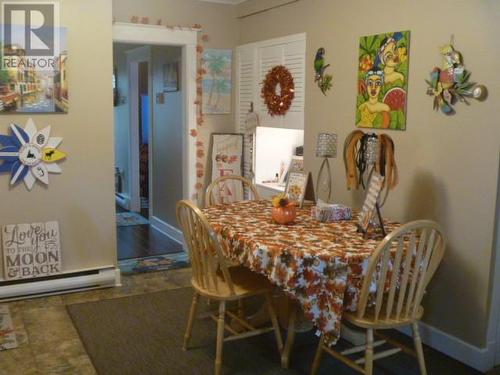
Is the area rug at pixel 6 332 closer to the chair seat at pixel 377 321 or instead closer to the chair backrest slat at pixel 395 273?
the chair seat at pixel 377 321

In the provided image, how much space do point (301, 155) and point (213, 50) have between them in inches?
50.1

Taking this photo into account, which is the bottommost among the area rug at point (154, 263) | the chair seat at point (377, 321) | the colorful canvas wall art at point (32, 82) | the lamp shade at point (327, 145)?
the area rug at point (154, 263)

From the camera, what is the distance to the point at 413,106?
10.5ft

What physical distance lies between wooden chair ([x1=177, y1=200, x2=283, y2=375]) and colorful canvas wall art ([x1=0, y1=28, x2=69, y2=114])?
1.54m

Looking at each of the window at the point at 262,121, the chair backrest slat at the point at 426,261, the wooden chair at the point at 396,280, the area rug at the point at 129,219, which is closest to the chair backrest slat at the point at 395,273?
the wooden chair at the point at 396,280

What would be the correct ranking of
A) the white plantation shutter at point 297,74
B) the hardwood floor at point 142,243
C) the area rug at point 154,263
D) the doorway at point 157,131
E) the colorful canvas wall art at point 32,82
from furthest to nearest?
the hardwood floor at point 142,243
the doorway at point 157,131
the area rug at point 154,263
the white plantation shutter at point 297,74
the colorful canvas wall art at point 32,82

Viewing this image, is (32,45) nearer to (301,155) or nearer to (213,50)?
(213,50)

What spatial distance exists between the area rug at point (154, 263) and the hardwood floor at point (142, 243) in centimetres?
13

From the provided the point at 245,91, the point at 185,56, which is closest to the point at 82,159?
the point at 185,56

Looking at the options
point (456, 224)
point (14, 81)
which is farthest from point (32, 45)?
point (456, 224)

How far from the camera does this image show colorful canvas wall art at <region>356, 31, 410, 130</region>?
3256 mm

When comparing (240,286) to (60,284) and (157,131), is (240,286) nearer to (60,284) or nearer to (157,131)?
(60,284)

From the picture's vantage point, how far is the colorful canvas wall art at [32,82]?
3.68 meters

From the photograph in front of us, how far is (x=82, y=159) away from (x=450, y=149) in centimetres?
253
